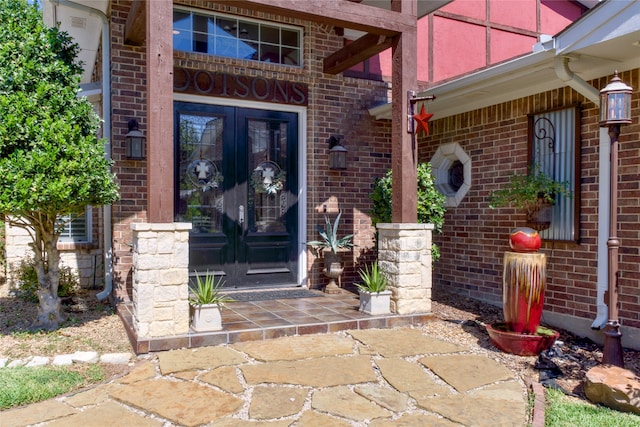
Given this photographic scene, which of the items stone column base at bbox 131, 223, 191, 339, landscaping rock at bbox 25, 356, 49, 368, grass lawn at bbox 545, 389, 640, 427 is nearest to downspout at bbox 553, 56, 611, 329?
grass lawn at bbox 545, 389, 640, 427

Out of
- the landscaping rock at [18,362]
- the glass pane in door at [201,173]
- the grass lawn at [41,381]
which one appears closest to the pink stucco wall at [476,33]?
the glass pane in door at [201,173]

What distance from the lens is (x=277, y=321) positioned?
4.41m

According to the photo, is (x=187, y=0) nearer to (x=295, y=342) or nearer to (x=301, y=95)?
(x=301, y=95)

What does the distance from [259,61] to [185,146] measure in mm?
1384

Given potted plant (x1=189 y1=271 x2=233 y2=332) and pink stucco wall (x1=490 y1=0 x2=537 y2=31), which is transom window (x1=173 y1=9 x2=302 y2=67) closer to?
potted plant (x1=189 y1=271 x2=233 y2=332)

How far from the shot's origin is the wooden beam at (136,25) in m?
4.50

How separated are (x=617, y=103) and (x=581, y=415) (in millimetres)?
2103

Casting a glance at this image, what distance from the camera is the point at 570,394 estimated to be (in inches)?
127

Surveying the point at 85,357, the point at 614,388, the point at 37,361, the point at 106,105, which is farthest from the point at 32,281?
the point at 614,388

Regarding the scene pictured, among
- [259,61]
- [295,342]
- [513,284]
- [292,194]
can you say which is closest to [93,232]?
[292,194]

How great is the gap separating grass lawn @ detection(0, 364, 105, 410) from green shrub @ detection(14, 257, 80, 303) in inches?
91.5

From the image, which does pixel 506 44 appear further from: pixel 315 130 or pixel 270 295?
pixel 270 295

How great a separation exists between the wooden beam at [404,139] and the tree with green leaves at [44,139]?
2.64 m

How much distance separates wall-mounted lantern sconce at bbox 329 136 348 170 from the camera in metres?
6.18
